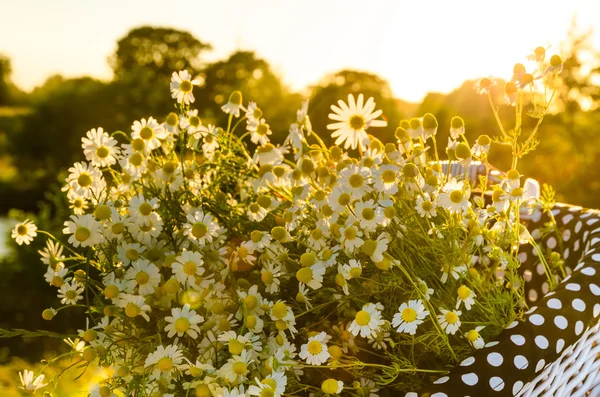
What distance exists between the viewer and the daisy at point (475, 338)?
0.85m

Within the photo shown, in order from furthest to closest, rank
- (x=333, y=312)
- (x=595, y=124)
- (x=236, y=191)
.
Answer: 1. (x=595, y=124)
2. (x=236, y=191)
3. (x=333, y=312)

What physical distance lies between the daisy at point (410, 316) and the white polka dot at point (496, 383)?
14 centimetres

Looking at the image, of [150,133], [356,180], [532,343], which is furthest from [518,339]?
[150,133]

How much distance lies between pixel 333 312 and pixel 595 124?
544 cm

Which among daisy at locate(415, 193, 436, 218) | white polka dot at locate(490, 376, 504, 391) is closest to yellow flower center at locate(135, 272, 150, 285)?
daisy at locate(415, 193, 436, 218)

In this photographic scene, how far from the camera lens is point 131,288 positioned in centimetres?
87

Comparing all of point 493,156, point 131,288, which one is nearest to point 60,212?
point 493,156

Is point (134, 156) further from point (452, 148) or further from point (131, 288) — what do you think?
point (452, 148)

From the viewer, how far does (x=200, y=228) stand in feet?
2.87

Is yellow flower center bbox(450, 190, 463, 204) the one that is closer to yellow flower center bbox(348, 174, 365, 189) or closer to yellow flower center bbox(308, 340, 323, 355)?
yellow flower center bbox(348, 174, 365, 189)

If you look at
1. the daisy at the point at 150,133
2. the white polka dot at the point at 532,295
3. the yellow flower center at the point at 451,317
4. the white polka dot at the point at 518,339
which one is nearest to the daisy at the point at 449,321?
the yellow flower center at the point at 451,317

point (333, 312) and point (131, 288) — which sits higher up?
point (131, 288)

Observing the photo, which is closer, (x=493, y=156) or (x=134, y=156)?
(x=134, y=156)

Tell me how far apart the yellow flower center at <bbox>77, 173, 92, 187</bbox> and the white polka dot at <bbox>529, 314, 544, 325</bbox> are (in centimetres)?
73
